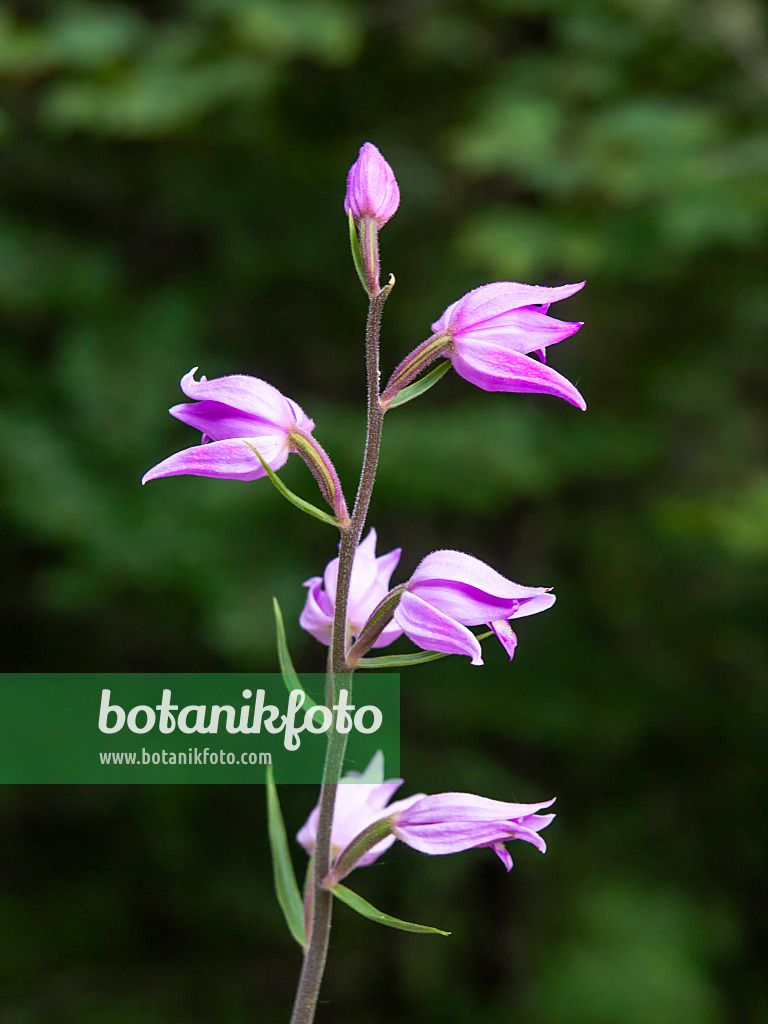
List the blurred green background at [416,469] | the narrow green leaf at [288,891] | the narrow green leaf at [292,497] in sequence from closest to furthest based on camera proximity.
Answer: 1. the narrow green leaf at [292,497]
2. the narrow green leaf at [288,891]
3. the blurred green background at [416,469]

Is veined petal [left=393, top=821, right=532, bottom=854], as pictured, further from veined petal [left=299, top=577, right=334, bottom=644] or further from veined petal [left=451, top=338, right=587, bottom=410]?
veined petal [left=451, top=338, right=587, bottom=410]

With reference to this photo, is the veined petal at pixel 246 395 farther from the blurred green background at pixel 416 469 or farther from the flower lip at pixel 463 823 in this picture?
the blurred green background at pixel 416 469

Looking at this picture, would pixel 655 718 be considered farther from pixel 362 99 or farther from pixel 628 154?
pixel 362 99

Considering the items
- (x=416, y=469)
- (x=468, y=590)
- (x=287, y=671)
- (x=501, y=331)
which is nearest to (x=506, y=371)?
(x=501, y=331)

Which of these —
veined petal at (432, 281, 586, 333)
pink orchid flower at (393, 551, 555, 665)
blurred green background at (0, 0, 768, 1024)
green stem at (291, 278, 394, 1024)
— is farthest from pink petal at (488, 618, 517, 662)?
blurred green background at (0, 0, 768, 1024)

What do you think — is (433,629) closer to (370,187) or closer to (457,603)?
(457,603)

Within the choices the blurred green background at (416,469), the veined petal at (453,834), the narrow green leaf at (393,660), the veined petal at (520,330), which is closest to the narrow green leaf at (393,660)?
the narrow green leaf at (393,660)

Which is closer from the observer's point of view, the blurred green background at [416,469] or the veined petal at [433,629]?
the veined petal at [433,629]
